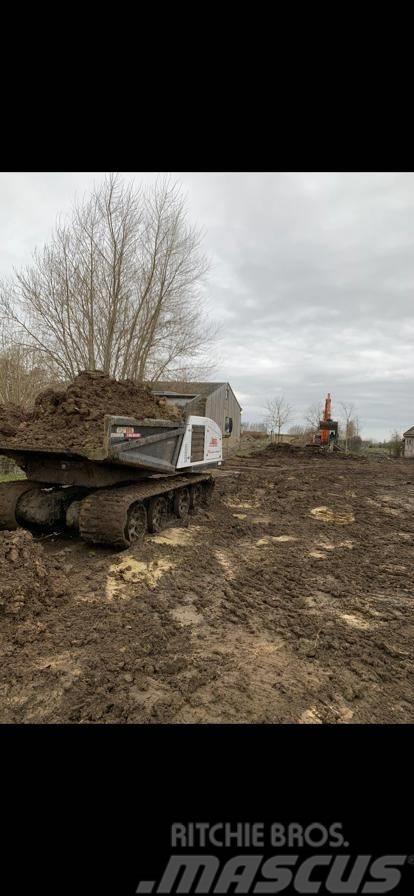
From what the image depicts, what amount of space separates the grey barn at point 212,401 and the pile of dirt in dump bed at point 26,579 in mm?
4098

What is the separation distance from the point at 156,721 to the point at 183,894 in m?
1.94

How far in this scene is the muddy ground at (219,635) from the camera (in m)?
3.01

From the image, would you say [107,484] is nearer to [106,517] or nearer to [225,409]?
[106,517]

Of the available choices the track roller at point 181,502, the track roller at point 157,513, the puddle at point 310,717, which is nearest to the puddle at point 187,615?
the puddle at point 310,717

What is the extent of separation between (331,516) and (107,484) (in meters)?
5.69

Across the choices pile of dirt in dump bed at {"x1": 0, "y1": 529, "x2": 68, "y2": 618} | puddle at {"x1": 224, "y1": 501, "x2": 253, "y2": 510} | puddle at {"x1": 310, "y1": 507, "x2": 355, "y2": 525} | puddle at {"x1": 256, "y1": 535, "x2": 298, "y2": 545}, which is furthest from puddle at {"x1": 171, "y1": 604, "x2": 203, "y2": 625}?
puddle at {"x1": 224, "y1": 501, "x2": 253, "y2": 510}

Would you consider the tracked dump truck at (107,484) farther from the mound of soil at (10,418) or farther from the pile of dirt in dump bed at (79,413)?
the mound of soil at (10,418)

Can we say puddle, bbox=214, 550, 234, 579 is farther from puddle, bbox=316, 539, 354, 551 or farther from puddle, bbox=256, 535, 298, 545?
puddle, bbox=316, 539, 354, 551

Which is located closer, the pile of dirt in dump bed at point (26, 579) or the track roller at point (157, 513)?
the pile of dirt in dump bed at point (26, 579)

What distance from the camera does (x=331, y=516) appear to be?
406 inches

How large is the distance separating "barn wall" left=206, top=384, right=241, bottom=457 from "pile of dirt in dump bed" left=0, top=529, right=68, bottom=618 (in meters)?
28.8

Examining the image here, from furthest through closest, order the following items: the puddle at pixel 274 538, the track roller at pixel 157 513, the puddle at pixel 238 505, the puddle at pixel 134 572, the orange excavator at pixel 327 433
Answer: the orange excavator at pixel 327 433 < the puddle at pixel 238 505 < the puddle at pixel 274 538 < the track roller at pixel 157 513 < the puddle at pixel 134 572

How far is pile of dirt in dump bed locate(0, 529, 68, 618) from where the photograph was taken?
420 cm
